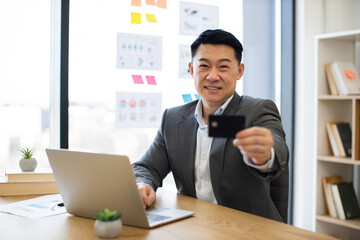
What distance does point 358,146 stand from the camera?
2717 millimetres

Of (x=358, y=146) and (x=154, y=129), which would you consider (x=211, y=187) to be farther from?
(x=358, y=146)

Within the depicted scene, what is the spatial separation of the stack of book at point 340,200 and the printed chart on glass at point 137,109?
138 cm

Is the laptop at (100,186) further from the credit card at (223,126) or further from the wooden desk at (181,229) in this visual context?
the credit card at (223,126)

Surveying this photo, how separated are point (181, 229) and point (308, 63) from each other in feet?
8.15

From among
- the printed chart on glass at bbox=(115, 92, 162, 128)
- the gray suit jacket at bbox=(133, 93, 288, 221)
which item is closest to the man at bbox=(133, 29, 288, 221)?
the gray suit jacket at bbox=(133, 93, 288, 221)

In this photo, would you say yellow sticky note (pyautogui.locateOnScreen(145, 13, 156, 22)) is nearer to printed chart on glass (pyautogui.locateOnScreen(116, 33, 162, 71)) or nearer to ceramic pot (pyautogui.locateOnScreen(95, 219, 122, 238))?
printed chart on glass (pyautogui.locateOnScreen(116, 33, 162, 71))

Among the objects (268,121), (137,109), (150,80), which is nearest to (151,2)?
(150,80)

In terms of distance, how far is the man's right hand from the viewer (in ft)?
4.77

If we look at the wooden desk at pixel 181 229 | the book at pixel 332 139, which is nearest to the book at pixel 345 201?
the book at pixel 332 139

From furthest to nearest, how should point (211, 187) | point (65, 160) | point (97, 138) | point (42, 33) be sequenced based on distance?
point (97, 138)
point (42, 33)
point (211, 187)
point (65, 160)

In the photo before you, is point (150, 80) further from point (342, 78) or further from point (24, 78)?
point (342, 78)

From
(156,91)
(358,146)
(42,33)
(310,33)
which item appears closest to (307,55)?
(310,33)

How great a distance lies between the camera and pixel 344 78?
2816 millimetres

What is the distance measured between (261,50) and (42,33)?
180 cm
